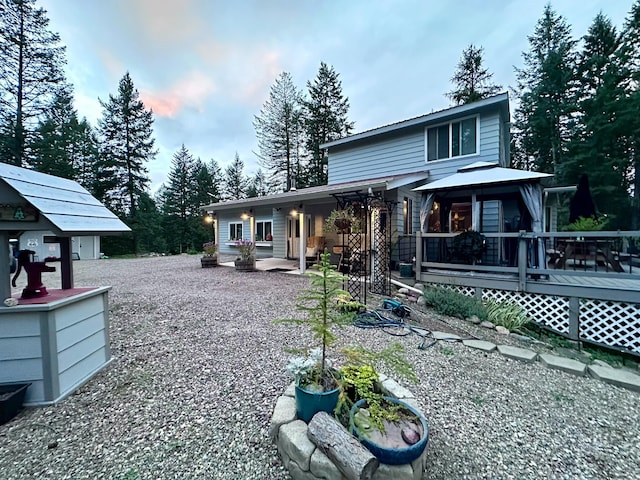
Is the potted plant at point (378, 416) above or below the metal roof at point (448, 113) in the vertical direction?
below

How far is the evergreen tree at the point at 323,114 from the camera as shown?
19312 millimetres

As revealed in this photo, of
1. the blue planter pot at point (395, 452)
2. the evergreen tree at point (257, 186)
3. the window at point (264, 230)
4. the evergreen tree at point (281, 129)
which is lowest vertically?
the blue planter pot at point (395, 452)

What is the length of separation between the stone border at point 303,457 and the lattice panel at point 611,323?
5.12 meters

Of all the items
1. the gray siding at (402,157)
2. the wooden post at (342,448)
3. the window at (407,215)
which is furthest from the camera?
the window at (407,215)

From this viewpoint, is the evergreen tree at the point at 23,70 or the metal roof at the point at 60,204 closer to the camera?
the metal roof at the point at 60,204

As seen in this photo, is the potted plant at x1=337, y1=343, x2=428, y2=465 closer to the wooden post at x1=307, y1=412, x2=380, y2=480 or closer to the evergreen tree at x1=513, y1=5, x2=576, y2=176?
the wooden post at x1=307, y1=412, x2=380, y2=480

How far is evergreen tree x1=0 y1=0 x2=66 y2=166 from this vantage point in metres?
13.1

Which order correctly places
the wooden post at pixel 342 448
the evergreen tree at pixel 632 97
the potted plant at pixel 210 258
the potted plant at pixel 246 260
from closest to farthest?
1. the wooden post at pixel 342 448
2. the potted plant at pixel 246 260
3. the potted plant at pixel 210 258
4. the evergreen tree at pixel 632 97

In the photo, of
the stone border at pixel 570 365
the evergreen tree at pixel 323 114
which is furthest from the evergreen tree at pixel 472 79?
the stone border at pixel 570 365

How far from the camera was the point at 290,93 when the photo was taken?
20.2 meters

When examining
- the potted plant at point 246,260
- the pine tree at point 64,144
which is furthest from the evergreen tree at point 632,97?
the pine tree at point 64,144

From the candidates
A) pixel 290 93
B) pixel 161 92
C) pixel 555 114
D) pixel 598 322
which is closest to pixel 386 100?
pixel 290 93

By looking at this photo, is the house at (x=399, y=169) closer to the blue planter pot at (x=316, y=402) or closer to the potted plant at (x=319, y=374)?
the potted plant at (x=319, y=374)

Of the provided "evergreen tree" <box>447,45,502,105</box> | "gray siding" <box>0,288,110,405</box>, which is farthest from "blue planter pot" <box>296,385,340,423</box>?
"evergreen tree" <box>447,45,502,105</box>
